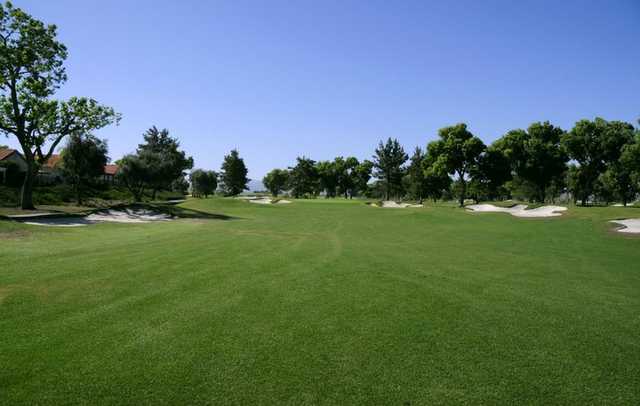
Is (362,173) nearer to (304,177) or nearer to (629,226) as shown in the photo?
(304,177)

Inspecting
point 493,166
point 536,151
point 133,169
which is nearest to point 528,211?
point 536,151

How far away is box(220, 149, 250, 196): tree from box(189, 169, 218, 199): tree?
600 cm

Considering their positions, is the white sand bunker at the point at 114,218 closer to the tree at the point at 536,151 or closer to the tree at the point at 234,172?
the tree at the point at 536,151

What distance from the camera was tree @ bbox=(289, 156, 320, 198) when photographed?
103438 mm

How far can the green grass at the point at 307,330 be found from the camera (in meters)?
4.16

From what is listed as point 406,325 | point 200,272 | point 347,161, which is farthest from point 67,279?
point 347,161

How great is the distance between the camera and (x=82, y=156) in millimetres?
39469

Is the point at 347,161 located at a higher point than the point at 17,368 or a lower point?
higher

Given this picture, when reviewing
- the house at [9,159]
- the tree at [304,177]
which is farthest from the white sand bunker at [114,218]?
the tree at [304,177]

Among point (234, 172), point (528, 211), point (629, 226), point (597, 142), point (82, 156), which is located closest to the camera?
point (629, 226)

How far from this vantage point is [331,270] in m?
10.1

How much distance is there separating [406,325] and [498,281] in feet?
15.3

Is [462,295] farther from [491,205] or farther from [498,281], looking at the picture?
[491,205]

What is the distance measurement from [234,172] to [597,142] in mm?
76073
